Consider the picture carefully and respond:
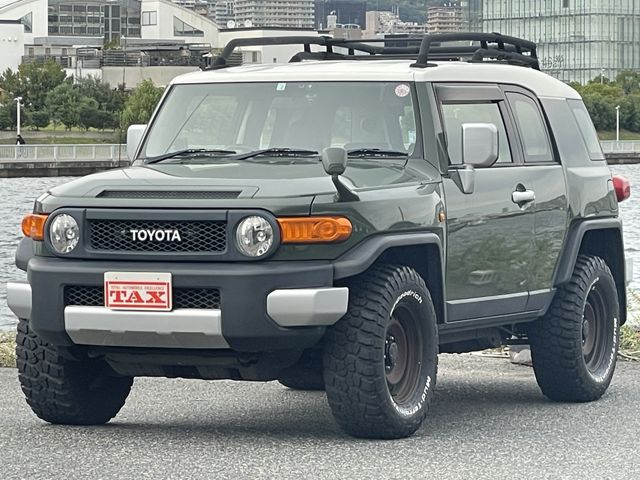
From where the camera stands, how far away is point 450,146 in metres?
9.52

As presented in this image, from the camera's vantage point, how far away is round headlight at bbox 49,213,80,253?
27.2 feet

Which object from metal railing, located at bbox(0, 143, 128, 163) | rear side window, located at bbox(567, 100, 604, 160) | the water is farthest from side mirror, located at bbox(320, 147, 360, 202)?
metal railing, located at bbox(0, 143, 128, 163)

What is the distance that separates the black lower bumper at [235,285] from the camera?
7902mm

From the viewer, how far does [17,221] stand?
60.2m

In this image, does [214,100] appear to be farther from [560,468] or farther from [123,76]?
[123,76]

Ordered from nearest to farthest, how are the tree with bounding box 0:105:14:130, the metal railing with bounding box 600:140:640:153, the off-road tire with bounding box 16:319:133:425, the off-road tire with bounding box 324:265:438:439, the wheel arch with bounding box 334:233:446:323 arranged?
the wheel arch with bounding box 334:233:446:323
the off-road tire with bounding box 324:265:438:439
the off-road tire with bounding box 16:319:133:425
the tree with bounding box 0:105:14:130
the metal railing with bounding box 600:140:640:153

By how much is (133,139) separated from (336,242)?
2.14m

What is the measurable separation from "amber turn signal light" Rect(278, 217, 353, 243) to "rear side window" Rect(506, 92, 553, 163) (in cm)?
247

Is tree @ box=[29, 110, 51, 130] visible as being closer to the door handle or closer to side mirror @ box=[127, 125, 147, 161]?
side mirror @ box=[127, 125, 147, 161]

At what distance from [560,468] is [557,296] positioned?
9.23ft

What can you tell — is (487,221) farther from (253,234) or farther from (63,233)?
(63,233)

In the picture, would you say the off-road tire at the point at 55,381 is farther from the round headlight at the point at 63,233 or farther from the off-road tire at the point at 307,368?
the off-road tire at the point at 307,368

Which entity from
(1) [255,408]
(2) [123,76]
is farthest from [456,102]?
(2) [123,76]

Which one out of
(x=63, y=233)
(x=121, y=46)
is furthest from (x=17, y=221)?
(x=121, y=46)
